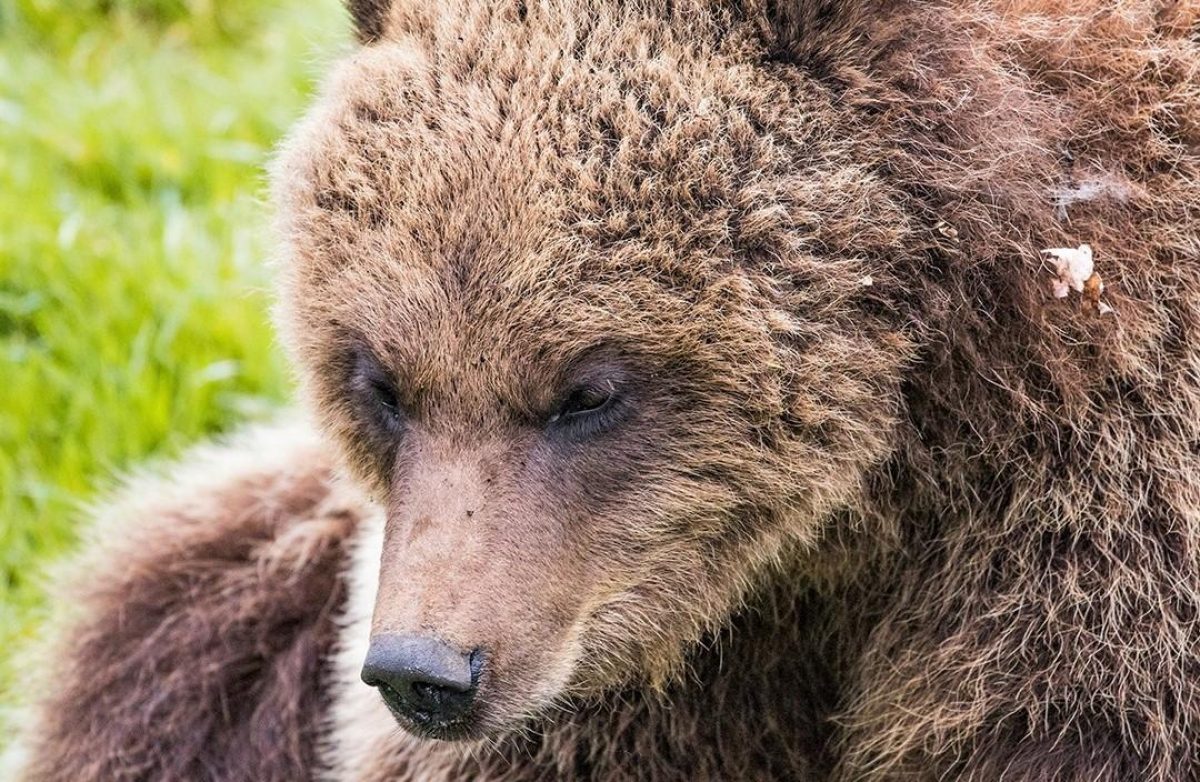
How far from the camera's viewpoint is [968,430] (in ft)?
12.3

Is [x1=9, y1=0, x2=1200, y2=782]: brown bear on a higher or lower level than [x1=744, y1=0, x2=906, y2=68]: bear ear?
lower

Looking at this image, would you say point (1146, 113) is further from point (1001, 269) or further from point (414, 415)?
point (414, 415)

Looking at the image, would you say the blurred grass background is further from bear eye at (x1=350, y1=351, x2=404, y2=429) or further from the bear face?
the bear face

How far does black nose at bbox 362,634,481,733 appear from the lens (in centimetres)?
336

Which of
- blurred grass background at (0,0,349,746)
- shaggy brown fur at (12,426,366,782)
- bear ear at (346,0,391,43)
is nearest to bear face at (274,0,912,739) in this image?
bear ear at (346,0,391,43)

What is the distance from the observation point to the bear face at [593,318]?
348cm

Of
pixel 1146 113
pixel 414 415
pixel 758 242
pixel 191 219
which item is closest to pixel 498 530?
pixel 414 415

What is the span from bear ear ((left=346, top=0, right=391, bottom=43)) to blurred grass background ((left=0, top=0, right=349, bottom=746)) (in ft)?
1.33

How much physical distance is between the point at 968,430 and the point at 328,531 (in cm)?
219

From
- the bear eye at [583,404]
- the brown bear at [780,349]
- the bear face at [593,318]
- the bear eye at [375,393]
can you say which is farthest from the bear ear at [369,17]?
the bear eye at [583,404]

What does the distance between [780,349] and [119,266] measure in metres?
4.18

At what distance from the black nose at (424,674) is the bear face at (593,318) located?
0.09 ft

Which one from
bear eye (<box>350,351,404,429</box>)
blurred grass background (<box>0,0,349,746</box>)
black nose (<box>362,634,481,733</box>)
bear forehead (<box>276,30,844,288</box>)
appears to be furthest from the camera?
blurred grass background (<box>0,0,349,746</box>)

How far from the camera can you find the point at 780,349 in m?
3.51
